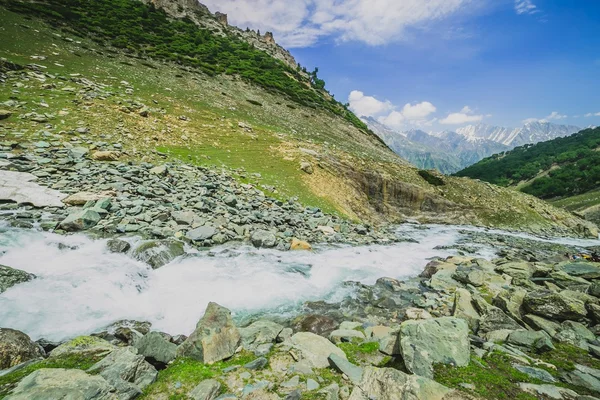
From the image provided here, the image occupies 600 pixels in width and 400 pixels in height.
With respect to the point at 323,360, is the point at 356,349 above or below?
below

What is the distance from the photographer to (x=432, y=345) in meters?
5.44

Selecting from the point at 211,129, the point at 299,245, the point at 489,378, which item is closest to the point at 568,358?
the point at 489,378

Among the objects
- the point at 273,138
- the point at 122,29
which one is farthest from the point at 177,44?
the point at 273,138

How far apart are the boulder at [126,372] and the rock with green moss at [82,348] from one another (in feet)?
1.90

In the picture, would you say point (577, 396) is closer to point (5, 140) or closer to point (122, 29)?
point (5, 140)

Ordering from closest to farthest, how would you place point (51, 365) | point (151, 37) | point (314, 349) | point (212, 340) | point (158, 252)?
point (51, 365), point (212, 340), point (314, 349), point (158, 252), point (151, 37)

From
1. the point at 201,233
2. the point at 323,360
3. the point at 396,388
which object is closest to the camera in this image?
the point at 396,388

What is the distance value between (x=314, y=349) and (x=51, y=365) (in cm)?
476

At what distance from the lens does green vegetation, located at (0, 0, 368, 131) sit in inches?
1893

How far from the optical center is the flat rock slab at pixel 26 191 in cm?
1164

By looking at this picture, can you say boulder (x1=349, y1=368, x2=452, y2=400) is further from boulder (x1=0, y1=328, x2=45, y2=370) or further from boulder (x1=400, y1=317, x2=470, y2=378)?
boulder (x1=0, y1=328, x2=45, y2=370)

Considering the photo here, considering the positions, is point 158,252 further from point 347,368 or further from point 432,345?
point 432,345

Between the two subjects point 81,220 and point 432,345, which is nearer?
point 432,345

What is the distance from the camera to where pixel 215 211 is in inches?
603
